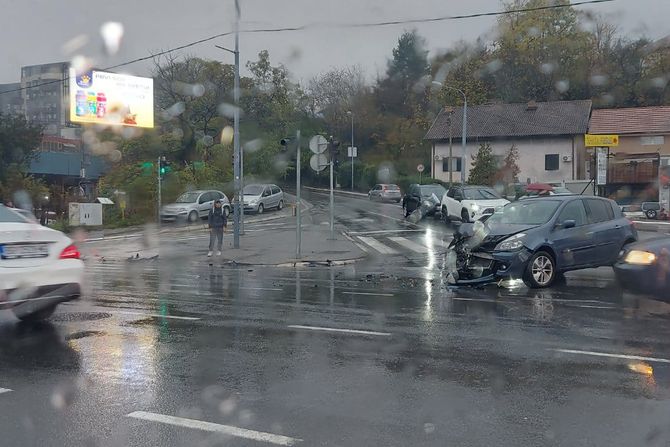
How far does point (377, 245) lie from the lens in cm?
2194

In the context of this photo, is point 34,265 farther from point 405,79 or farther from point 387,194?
point 405,79

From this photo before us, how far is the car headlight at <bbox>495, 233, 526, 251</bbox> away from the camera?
1134cm

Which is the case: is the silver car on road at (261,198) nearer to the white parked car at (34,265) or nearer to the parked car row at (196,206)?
the parked car row at (196,206)

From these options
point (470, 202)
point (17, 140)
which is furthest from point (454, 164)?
point (17, 140)

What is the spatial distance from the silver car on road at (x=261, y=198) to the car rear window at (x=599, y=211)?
26798 millimetres

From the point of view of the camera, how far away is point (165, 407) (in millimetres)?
5152

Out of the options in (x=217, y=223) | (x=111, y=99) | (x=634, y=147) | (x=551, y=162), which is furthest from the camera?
(x=551, y=162)

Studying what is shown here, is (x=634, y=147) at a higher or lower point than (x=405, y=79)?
lower

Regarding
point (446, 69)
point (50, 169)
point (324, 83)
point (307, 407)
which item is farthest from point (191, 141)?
point (307, 407)

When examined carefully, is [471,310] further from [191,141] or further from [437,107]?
[437,107]

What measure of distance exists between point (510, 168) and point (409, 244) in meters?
33.6

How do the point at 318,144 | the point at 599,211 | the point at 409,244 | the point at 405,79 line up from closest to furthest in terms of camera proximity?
the point at 599,211 < the point at 318,144 < the point at 409,244 < the point at 405,79

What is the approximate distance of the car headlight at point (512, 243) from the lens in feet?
37.2

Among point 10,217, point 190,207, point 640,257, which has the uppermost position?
Result: point 190,207
